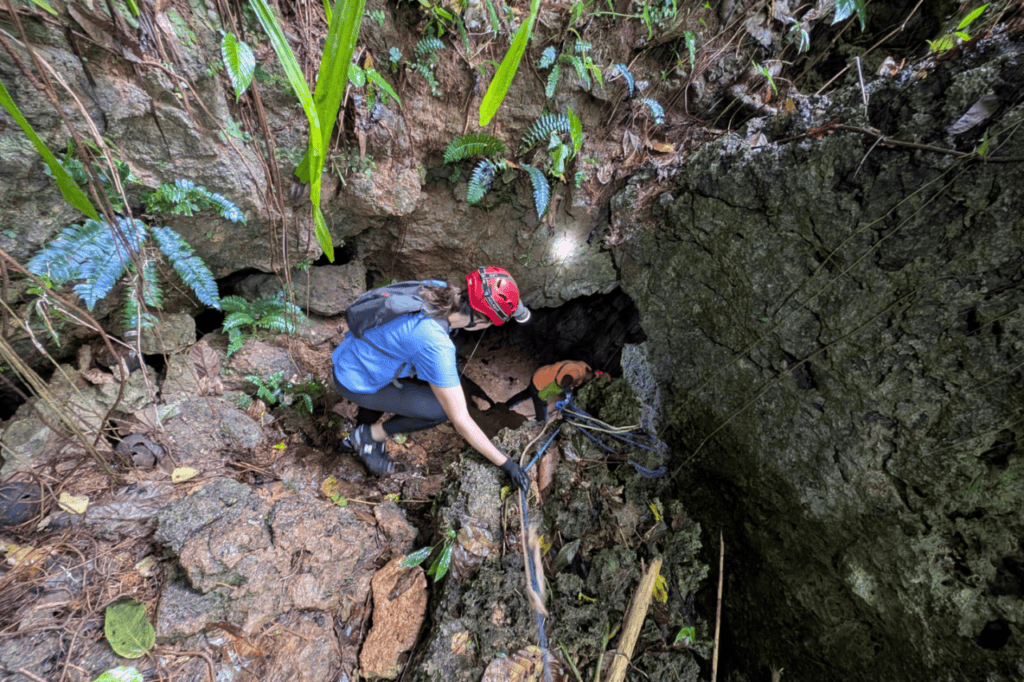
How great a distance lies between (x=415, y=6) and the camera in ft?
8.65

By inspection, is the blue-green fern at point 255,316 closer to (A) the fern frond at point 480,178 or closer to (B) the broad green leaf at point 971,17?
(A) the fern frond at point 480,178

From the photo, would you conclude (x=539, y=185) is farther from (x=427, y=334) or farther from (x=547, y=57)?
(x=427, y=334)

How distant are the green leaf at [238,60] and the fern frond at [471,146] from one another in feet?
4.24

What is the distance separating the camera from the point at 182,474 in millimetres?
2287

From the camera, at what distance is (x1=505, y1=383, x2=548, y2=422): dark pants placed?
3376 millimetres

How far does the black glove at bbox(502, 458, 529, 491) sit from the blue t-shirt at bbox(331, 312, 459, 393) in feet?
2.26

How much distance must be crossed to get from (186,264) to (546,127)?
109 inches

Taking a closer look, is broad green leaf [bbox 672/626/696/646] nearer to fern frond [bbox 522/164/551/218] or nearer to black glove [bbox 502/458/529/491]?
black glove [bbox 502/458/529/491]

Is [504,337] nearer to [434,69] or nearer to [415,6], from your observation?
[434,69]

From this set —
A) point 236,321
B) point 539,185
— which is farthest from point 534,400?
point 236,321

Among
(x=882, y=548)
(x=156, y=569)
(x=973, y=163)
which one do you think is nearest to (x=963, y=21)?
(x=973, y=163)

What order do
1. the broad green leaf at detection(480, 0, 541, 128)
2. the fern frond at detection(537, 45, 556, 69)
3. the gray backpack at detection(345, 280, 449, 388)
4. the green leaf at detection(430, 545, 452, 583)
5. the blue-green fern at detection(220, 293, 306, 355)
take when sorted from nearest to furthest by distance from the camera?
1. the broad green leaf at detection(480, 0, 541, 128)
2. the green leaf at detection(430, 545, 452, 583)
3. the gray backpack at detection(345, 280, 449, 388)
4. the fern frond at detection(537, 45, 556, 69)
5. the blue-green fern at detection(220, 293, 306, 355)

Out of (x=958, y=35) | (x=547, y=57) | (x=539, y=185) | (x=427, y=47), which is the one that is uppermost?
(x=958, y=35)

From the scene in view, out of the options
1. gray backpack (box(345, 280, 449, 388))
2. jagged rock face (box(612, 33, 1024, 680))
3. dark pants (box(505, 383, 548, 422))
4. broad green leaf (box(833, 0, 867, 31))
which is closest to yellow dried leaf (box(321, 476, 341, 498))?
gray backpack (box(345, 280, 449, 388))
